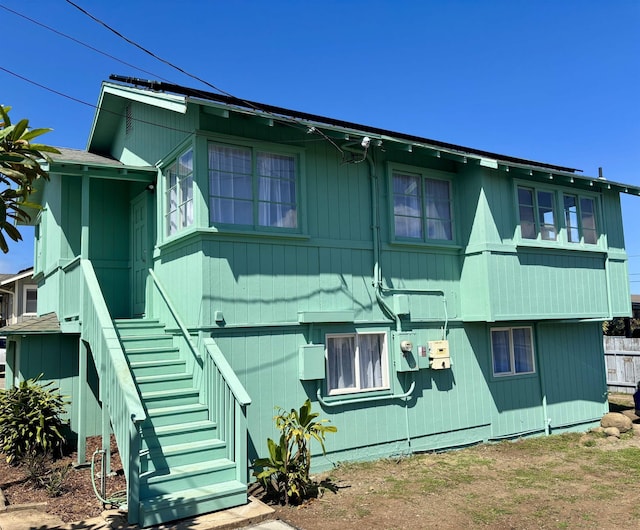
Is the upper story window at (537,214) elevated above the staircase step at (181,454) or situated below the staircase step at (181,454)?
above

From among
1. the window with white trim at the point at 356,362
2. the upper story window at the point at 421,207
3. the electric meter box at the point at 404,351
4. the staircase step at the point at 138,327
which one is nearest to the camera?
the staircase step at the point at 138,327

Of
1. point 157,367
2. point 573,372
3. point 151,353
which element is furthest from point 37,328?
point 573,372

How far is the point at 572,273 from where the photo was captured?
34.9 ft

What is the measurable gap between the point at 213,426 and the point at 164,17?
633 centimetres

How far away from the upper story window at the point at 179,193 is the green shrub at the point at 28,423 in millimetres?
3354

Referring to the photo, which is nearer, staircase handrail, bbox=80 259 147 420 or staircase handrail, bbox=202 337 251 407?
staircase handrail, bbox=80 259 147 420

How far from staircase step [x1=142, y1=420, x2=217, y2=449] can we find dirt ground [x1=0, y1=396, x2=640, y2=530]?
0.96 metres

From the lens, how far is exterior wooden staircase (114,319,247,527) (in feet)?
18.7

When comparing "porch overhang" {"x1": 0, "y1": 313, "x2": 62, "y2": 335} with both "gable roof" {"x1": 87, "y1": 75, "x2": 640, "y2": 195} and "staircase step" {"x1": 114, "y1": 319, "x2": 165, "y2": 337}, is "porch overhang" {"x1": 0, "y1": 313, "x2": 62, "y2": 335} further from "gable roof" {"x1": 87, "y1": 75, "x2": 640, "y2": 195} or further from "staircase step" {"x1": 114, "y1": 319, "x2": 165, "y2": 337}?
"gable roof" {"x1": 87, "y1": 75, "x2": 640, "y2": 195}

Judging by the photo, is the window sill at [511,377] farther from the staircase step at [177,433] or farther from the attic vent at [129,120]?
the attic vent at [129,120]

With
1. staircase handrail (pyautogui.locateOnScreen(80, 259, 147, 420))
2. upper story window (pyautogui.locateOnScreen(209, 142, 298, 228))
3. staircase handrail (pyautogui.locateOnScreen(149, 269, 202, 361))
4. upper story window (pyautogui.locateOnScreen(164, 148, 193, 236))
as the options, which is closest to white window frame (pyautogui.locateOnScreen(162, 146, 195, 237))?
upper story window (pyautogui.locateOnScreen(164, 148, 193, 236))

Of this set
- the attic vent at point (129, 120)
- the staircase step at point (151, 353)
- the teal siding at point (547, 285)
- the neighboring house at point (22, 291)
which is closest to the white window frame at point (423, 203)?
the teal siding at point (547, 285)

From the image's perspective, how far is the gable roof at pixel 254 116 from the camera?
24.9 feet

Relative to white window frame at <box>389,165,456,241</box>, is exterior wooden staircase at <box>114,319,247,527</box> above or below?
below
